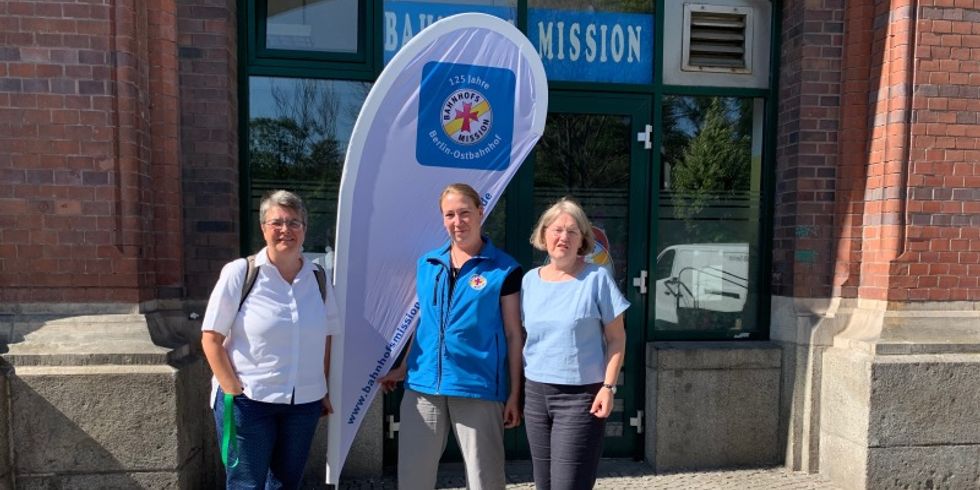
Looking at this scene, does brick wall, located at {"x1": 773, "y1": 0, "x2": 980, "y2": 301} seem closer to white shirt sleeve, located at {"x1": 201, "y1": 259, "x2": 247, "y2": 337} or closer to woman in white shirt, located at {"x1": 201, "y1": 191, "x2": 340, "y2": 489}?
woman in white shirt, located at {"x1": 201, "y1": 191, "x2": 340, "y2": 489}

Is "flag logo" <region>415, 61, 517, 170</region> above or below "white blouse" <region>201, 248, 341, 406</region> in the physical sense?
above

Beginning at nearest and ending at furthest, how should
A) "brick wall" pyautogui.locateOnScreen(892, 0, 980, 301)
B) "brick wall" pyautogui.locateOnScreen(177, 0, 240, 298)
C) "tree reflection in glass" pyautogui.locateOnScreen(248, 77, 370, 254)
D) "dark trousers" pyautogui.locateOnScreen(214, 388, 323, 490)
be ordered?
"dark trousers" pyautogui.locateOnScreen(214, 388, 323, 490)
"brick wall" pyautogui.locateOnScreen(177, 0, 240, 298)
"brick wall" pyautogui.locateOnScreen(892, 0, 980, 301)
"tree reflection in glass" pyautogui.locateOnScreen(248, 77, 370, 254)

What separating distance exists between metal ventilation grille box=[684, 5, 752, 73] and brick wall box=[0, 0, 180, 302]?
3.59 metres

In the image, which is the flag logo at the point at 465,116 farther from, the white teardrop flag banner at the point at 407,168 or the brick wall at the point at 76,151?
the brick wall at the point at 76,151

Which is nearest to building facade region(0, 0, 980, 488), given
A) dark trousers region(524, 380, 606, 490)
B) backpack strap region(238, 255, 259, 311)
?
backpack strap region(238, 255, 259, 311)

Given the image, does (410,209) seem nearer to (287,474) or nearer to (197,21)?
(287,474)

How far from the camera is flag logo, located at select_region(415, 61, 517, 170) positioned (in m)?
2.93

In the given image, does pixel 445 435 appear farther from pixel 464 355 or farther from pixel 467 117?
pixel 467 117

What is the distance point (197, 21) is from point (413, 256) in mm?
2108

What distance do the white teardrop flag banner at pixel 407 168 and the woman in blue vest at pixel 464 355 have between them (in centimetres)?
24

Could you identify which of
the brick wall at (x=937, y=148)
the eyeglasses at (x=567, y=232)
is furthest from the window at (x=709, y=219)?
the eyeglasses at (x=567, y=232)

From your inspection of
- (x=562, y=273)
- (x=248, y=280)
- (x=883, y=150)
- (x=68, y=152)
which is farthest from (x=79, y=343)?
(x=883, y=150)

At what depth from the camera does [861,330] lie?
3.96 m

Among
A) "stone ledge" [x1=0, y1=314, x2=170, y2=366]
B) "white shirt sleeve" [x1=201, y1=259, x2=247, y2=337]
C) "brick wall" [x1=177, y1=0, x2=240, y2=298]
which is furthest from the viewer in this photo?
"brick wall" [x1=177, y1=0, x2=240, y2=298]
